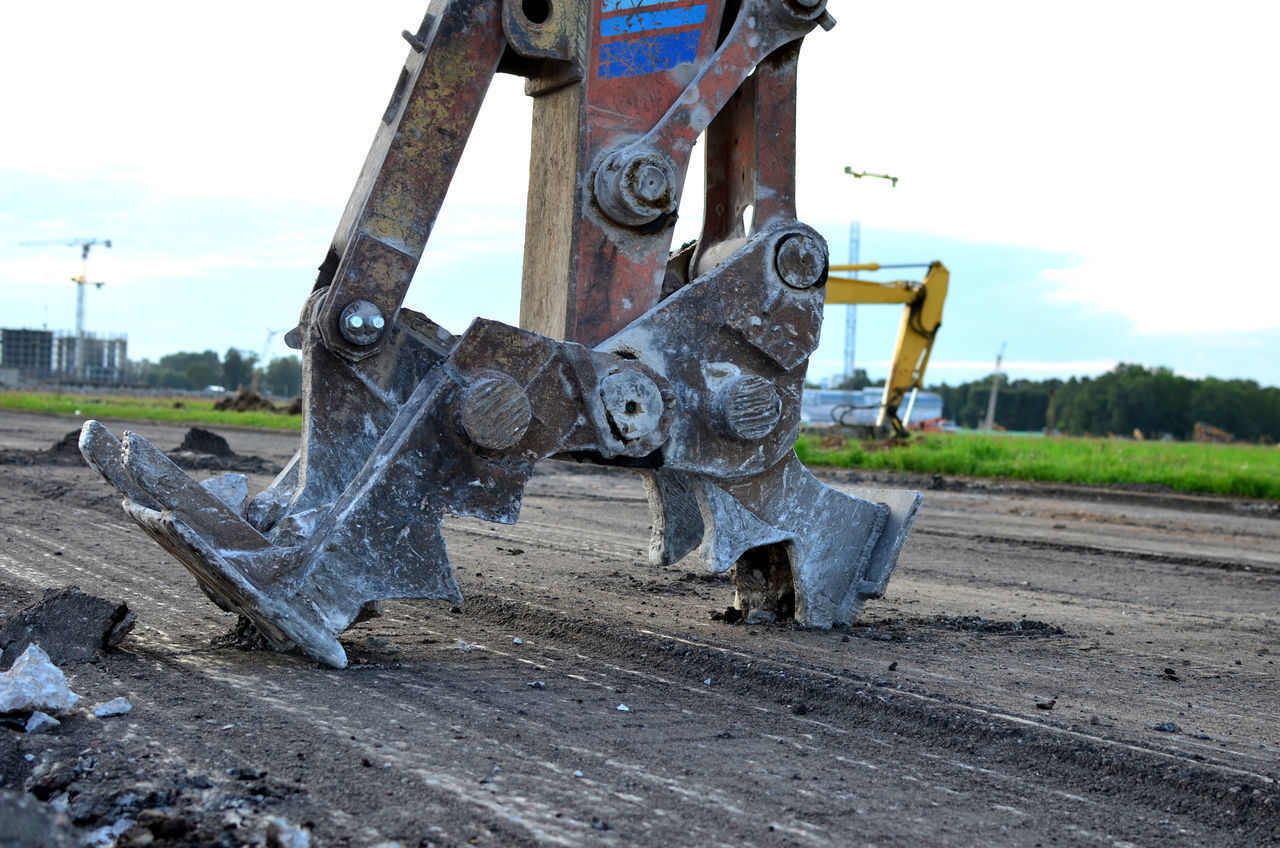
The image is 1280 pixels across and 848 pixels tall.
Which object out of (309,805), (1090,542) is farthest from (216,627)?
(1090,542)

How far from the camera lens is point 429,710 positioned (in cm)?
313

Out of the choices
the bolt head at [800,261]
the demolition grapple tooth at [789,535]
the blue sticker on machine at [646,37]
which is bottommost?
the demolition grapple tooth at [789,535]

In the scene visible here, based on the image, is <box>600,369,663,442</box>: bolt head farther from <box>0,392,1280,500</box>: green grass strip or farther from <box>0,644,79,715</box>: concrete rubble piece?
<box>0,392,1280,500</box>: green grass strip

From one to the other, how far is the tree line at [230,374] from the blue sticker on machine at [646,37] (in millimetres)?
87515

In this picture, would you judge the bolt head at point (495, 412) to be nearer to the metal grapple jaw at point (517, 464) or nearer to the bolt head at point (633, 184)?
the metal grapple jaw at point (517, 464)

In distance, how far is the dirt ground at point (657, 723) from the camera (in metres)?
2.43

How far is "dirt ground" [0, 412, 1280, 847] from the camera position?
2426mm

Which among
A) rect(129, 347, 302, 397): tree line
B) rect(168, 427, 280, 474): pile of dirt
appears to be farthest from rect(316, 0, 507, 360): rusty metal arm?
rect(129, 347, 302, 397): tree line

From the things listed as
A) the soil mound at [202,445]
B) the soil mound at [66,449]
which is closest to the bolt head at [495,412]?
the soil mound at [66,449]

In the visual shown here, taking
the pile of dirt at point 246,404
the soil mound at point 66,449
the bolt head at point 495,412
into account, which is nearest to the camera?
the bolt head at point 495,412

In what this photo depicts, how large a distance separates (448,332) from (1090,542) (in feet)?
21.5

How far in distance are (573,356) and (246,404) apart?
3136cm

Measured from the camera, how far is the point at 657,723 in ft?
10.4

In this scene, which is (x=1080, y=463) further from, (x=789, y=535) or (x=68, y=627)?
(x=68, y=627)
